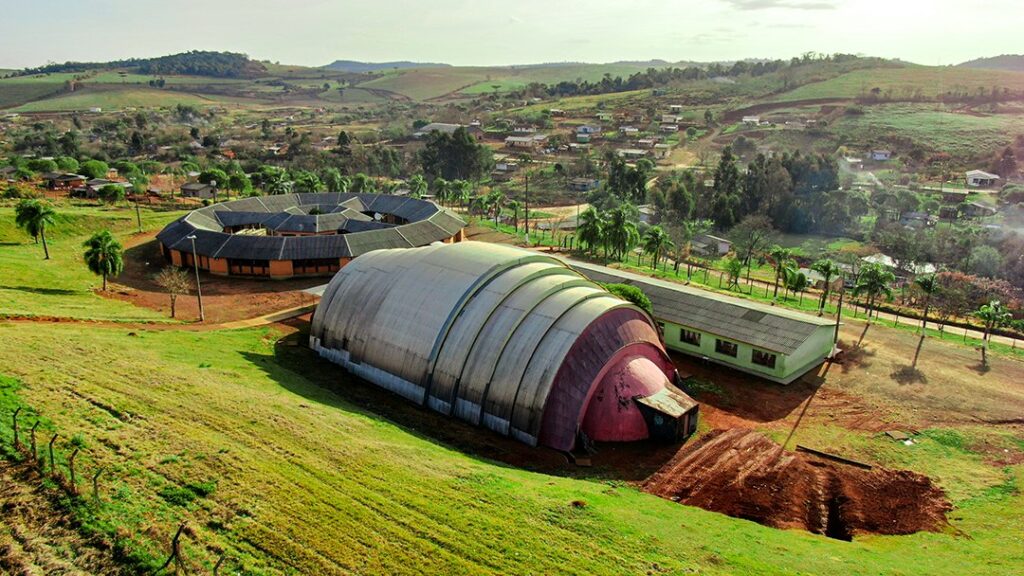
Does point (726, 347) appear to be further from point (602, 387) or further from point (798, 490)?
point (798, 490)

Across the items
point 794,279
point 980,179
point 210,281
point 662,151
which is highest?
point 662,151

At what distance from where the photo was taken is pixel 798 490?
3309 centimetres

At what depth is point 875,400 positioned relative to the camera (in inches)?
1810

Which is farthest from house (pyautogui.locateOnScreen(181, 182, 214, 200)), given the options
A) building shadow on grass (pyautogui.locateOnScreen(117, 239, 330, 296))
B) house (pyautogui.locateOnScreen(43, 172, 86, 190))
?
building shadow on grass (pyautogui.locateOnScreen(117, 239, 330, 296))

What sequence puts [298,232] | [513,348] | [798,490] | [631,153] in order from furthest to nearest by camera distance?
1. [631,153]
2. [298,232]
3. [513,348]
4. [798,490]

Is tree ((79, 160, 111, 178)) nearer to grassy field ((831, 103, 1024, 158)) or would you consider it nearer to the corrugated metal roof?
the corrugated metal roof

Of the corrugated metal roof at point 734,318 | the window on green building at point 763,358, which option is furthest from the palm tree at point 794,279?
the window on green building at point 763,358

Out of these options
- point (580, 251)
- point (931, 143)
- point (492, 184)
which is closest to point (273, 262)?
point (580, 251)

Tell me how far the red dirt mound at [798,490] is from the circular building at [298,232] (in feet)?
169

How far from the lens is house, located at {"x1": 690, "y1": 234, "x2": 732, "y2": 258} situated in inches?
4045

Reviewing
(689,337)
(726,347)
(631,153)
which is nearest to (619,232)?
(689,337)

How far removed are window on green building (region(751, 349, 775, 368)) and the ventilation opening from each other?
1739cm

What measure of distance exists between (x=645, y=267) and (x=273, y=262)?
49399mm

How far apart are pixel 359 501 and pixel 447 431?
13166 millimetres
